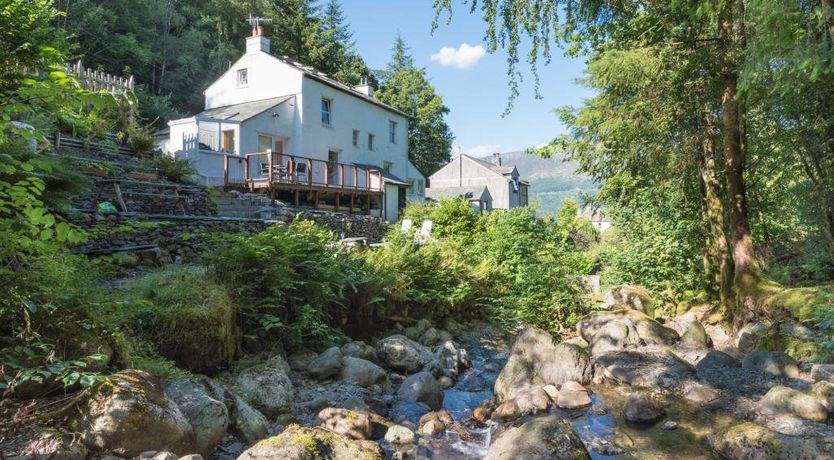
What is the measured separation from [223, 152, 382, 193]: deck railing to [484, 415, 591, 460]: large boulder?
14.8m

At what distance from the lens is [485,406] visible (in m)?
6.95

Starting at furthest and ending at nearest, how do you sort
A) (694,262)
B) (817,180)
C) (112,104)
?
1. (694,262)
2. (817,180)
3. (112,104)

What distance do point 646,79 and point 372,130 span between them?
20.5 m

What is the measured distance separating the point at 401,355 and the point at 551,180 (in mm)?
85055

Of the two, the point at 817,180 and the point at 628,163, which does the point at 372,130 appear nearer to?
the point at 628,163

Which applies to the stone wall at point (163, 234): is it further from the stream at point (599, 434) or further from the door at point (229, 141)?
the door at point (229, 141)

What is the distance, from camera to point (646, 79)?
10.6m

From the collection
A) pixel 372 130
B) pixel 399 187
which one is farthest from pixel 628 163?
pixel 372 130

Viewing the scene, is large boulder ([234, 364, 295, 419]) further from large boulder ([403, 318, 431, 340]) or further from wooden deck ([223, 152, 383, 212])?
wooden deck ([223, 152, 383, 212])

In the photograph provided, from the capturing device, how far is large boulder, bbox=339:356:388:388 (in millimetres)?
7258

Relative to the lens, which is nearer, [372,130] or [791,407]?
[791,407]

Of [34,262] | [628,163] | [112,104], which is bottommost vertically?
[34,262]

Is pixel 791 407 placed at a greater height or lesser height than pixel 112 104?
lesser

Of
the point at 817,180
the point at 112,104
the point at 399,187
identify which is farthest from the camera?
the point at 399,187
